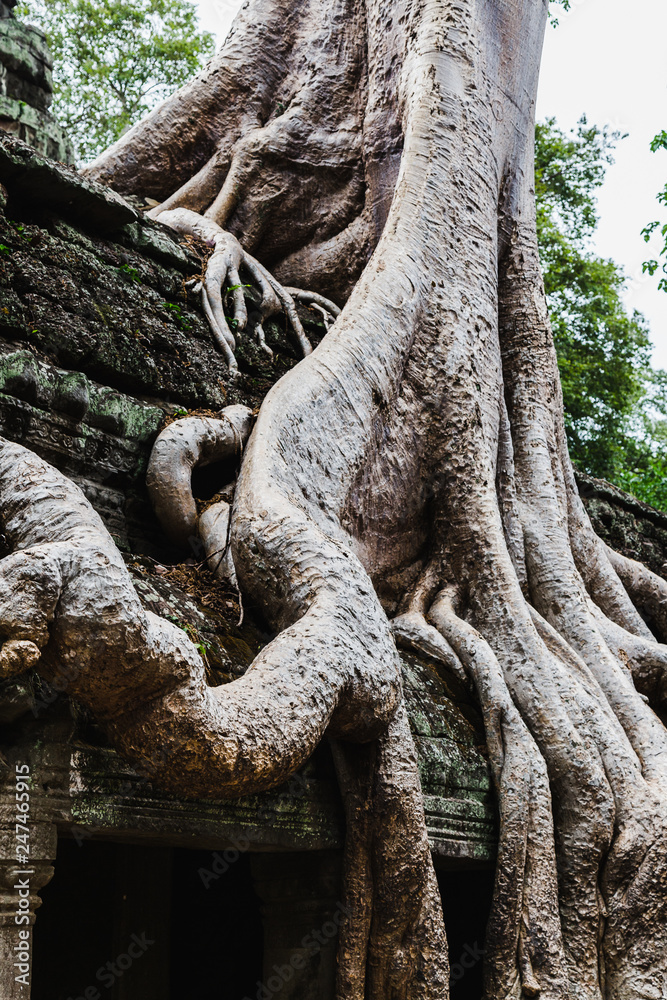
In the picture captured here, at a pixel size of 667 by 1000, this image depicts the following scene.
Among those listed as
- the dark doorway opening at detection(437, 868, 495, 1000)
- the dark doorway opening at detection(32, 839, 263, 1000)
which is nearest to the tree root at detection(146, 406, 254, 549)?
the dark doorway opening at detection(32, 839, 263, 1000)

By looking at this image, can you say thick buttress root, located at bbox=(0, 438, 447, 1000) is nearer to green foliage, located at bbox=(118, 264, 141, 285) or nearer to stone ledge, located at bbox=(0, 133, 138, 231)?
green foliage, located at bbox=(118, 264, 141, 285)

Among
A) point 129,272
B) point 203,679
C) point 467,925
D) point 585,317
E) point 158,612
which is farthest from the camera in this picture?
point 585,317

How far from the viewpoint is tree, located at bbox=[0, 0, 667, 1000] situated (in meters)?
1.95

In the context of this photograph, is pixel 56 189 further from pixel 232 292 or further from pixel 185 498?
pixel 185 498

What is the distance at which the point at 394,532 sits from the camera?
3732 mm

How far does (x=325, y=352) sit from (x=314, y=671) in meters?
1.59

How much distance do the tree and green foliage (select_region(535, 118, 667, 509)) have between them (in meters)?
5.53

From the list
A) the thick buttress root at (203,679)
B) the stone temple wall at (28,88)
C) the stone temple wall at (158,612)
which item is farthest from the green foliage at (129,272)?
the thick buttress root at (203,679)

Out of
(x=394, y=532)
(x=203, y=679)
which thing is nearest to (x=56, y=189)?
(x=394, y=532)

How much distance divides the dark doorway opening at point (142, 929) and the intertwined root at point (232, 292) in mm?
1998

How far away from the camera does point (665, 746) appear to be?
3654 mm

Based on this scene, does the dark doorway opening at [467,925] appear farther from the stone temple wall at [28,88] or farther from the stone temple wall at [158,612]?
the stone temple wall at [28,88]

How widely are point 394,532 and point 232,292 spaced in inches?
52.7

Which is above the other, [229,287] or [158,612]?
[229,287]
